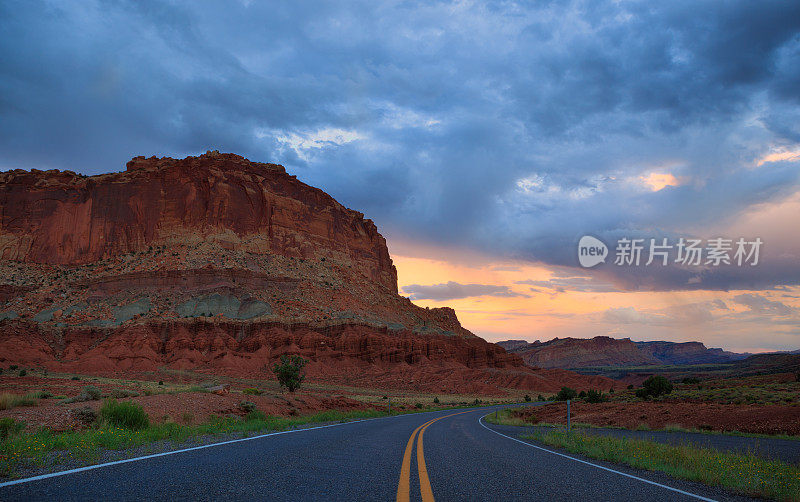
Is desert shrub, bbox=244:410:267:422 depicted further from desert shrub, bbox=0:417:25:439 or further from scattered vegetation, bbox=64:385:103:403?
desert shrub, bbox=0:417:25:439

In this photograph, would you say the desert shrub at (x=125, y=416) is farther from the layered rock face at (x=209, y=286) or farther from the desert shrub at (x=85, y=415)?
the layered rock face at (x=209, y=286)

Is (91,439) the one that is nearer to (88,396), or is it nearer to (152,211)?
(88,396)

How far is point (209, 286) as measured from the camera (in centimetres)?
7738

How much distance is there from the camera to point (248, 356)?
66500 mm

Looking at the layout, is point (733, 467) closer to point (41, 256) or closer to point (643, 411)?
point (643, 411)

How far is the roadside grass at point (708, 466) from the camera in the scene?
22.2 ft

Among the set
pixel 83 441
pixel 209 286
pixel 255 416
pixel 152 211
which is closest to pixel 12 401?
pixel 255 416

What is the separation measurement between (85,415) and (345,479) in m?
9.80

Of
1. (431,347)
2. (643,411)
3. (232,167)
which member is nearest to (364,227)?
(232,167)

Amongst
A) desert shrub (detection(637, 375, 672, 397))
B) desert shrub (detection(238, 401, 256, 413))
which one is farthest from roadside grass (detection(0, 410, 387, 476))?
desert shrub (detection(637, 375, 672, 397))

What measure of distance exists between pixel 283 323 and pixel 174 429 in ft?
212

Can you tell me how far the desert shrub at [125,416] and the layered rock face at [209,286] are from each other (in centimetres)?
5161

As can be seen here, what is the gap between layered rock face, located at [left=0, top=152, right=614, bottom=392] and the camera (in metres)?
66.6

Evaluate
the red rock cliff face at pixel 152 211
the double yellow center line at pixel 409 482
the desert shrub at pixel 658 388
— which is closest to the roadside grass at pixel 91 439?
the double yellow center line at pixel 409 482
